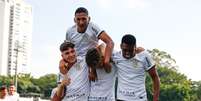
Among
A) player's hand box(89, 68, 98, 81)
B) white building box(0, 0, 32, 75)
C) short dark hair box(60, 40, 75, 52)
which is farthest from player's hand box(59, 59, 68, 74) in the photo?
white building box(0, 0, 32, 75)

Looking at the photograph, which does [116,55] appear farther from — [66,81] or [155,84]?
[66,81]

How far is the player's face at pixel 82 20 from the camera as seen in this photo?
23.1ft

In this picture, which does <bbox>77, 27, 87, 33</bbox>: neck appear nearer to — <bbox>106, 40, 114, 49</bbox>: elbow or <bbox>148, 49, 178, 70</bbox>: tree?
<bbox>106, 40, 114, 49</bbox>: elbow

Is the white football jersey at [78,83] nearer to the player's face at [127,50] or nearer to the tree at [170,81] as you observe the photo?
the player's face at [127,50]

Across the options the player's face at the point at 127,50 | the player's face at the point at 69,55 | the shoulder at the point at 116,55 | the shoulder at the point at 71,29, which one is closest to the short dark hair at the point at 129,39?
the player's face at the point at 127,50

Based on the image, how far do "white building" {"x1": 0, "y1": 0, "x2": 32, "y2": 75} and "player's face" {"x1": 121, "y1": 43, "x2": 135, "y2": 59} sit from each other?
410 feet

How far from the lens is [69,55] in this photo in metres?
6.94

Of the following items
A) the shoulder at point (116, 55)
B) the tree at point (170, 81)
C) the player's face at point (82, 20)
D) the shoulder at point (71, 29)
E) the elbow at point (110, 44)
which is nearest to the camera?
the player's face at point (82, 20)

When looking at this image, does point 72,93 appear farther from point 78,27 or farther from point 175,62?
point 175,62

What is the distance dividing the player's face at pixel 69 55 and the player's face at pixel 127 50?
26.1 inches

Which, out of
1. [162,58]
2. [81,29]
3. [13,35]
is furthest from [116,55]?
[13,35]

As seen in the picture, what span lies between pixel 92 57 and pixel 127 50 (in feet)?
1.80

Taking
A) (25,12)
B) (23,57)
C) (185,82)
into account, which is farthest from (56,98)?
(25,12)

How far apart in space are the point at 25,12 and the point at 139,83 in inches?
6020
